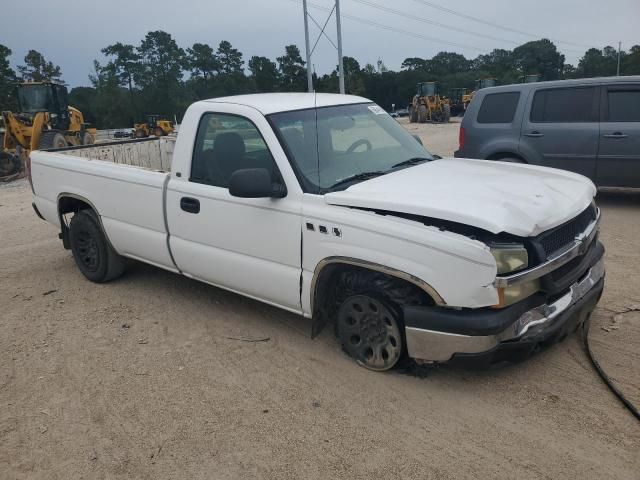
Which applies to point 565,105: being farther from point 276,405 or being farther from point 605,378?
point 276,405

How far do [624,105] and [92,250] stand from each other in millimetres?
7026

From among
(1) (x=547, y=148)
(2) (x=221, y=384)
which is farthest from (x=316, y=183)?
(1) (x=547, y=148)

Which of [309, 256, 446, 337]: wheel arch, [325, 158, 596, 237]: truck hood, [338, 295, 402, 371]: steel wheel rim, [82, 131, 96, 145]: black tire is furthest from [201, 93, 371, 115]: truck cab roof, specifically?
[82, 131, 96, 145]: black tire

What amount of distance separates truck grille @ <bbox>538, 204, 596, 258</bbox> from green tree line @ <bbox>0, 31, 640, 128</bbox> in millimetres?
32201

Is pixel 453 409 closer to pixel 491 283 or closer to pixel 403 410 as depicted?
pixel 403 410

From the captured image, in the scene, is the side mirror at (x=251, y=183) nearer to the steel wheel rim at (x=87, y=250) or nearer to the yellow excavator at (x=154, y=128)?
the steel wheel rim at (x=87, y=250)

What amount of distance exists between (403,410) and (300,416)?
61 cm

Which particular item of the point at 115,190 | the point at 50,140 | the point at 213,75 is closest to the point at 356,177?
the point at 115,190

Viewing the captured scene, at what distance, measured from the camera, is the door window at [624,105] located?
7562 mm

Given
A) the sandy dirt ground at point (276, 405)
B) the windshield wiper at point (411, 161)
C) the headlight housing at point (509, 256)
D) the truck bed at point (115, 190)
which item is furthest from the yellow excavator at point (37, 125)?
the headlight housing at point (509, 256)

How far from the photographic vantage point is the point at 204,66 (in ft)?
168

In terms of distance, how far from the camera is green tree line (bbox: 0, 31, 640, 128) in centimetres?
4109

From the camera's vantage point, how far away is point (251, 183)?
12.0ft

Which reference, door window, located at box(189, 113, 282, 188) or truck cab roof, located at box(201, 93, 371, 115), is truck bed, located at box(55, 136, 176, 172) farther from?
truck cab roof, located at box(201, 93, 371, 115)
